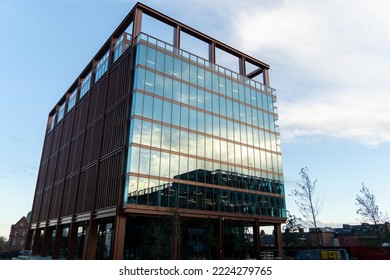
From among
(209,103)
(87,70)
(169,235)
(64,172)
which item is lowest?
(169,235)

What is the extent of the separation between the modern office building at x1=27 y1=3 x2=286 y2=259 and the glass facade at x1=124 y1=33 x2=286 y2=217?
145 mm

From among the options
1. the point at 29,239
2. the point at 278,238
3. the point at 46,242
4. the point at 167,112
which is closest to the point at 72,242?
the point at 46,242

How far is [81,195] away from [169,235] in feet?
56.9

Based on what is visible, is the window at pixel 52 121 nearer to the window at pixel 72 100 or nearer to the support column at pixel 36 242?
the window at pixel 72 100

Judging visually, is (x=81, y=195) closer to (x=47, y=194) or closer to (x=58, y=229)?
(x=58, y=229)

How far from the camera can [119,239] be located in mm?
33469

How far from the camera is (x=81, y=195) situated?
45469 mm

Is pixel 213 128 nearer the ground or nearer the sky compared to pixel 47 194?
nearer the sky

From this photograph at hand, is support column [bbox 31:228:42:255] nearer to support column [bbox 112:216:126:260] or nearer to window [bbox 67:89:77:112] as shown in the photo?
window [bbox 67:89:77:112]

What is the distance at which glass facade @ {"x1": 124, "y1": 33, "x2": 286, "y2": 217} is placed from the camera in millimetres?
36812

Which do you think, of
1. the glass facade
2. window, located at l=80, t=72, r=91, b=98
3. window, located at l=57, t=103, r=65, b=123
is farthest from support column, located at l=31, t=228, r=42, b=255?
the glass facade

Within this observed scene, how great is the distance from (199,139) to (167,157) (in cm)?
608

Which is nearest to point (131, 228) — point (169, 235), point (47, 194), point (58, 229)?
point (169, 235)
